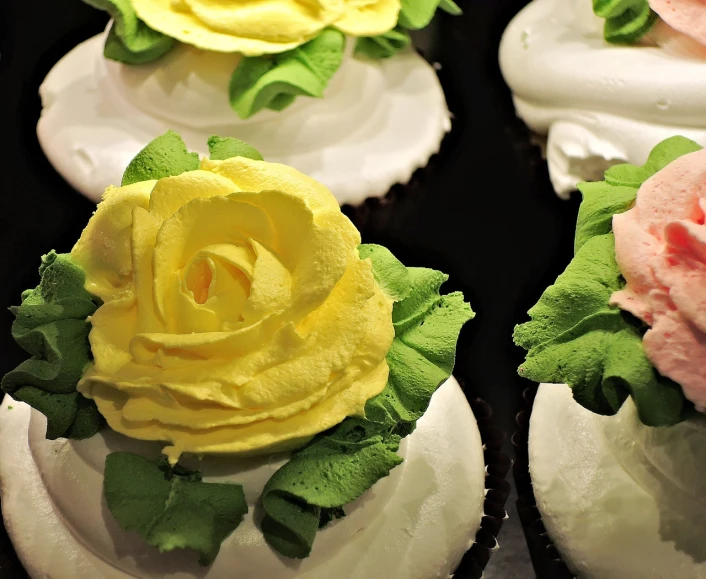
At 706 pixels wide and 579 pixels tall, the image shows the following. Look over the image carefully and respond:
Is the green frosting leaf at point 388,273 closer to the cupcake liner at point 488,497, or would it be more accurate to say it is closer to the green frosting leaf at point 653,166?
the green frosting leaf at point 653,166

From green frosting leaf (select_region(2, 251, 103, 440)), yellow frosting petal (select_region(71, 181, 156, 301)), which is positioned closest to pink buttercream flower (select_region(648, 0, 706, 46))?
yellow frosting petal (select_region(71, 181, 156, 301))

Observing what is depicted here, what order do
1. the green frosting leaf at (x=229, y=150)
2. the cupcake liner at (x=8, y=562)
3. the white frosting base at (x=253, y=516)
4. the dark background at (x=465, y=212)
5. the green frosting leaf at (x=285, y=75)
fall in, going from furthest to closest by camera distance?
the dark background at (x=465, y=212)
the green frosting leaf at (x=285, y=75)
the cupcake liner at (x=8, y=562)
the green frosting leaf at (x=229, y=150)
the white frosting base at (x=253, y=516)

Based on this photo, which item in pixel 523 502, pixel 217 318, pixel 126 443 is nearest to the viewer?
pixel 217 318

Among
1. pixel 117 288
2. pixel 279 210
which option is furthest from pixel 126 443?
pixel 279 210

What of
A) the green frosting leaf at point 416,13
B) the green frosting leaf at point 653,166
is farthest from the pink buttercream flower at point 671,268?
the green frosting leaf at point 416,13

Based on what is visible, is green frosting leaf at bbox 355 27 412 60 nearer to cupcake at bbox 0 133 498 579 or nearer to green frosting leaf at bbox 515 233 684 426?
cupcake at bbox 0 133 498 579

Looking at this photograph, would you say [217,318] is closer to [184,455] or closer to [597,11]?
[184,455]

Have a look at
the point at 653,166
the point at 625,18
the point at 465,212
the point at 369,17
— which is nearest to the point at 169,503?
the point at 653,166
